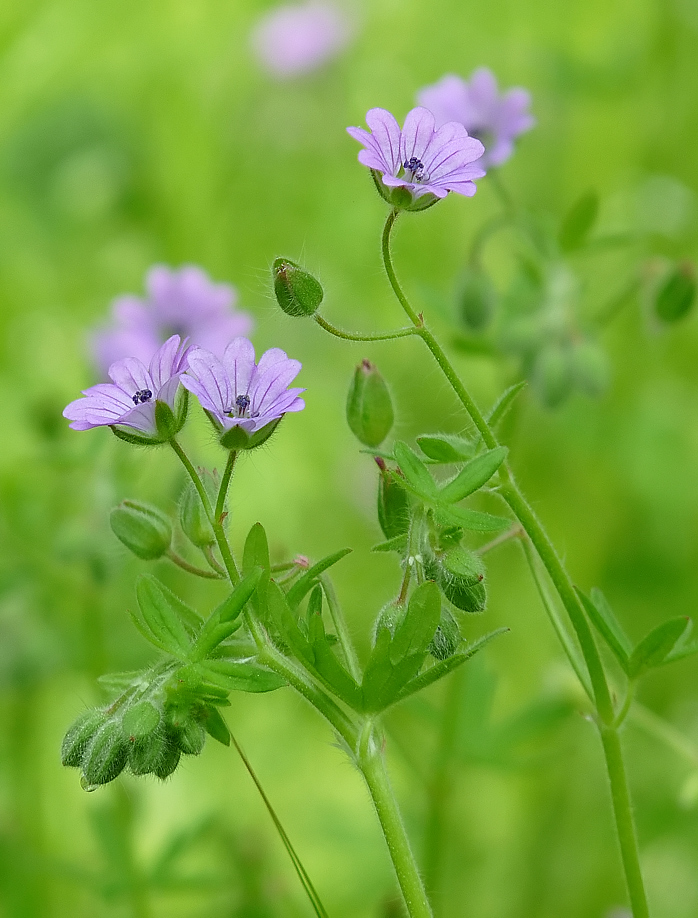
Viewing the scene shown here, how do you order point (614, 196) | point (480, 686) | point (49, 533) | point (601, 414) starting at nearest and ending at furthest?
point (480, 686) → point (49, 533) → point (601, 414) → point (614, 196)

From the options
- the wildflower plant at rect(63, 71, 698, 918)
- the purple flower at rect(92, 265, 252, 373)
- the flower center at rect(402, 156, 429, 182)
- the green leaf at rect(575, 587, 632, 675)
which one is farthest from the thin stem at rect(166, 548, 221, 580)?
the purple flower at rect(92, 265, 252, 373)

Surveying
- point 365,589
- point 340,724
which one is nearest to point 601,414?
point 365,589

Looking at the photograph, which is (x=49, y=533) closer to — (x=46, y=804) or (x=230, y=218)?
(x=46, y=804)

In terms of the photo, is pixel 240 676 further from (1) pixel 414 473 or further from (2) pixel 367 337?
(2) pixel 367 337

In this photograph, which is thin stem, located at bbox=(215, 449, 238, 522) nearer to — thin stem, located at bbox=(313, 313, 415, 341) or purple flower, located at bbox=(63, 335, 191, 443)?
purple flower, located at bbox=(63, 335, 191, 443)

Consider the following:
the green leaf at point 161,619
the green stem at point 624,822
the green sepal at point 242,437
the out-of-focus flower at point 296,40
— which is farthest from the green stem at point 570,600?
the out-of-focus flower at point 296,40

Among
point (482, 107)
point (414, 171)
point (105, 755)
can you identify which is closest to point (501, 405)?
point (414, 171)
